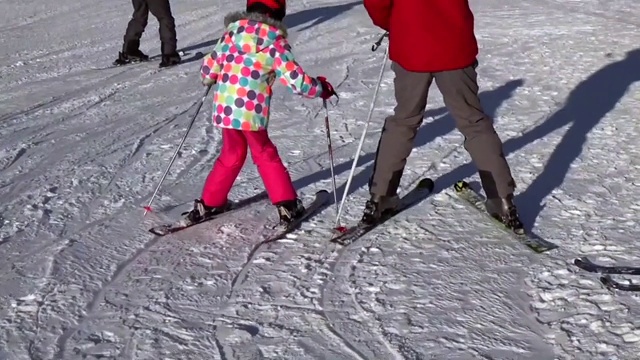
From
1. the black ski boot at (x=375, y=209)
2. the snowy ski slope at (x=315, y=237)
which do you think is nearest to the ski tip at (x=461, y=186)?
the snowy ski slope at (x=315, y=237)

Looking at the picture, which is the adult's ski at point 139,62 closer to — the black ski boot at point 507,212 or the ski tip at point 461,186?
the ski tip at point 461,186

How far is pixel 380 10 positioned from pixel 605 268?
68.9 inches

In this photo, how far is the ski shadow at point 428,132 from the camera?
6156mm

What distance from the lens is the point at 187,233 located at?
16.9ft

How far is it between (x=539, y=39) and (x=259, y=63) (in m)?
6.62

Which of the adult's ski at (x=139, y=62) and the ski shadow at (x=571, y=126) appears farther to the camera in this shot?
the adult's ski at (x=139, y=62)

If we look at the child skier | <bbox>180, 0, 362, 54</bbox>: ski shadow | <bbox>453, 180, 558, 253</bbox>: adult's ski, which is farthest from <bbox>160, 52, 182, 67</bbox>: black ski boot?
<bbox>453, 180, 558, 253</bbox>: adult's ski

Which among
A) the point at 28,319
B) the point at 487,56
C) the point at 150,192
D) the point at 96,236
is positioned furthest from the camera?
the point at 487,56

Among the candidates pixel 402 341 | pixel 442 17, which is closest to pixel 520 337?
pixel 402 341

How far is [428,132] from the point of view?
727 centimetres

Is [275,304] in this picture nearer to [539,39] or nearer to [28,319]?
[28,319]

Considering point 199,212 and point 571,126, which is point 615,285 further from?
point 571,126

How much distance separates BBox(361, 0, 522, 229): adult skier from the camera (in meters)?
4.70

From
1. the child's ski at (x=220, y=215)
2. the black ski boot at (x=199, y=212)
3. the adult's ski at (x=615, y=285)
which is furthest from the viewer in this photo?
the black ski boot at (x=199, y=212)
